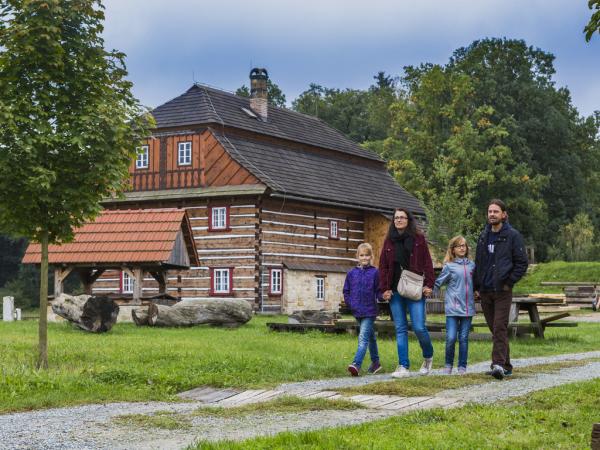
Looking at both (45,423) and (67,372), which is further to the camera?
(67,372)

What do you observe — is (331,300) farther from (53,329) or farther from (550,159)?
(550,159)

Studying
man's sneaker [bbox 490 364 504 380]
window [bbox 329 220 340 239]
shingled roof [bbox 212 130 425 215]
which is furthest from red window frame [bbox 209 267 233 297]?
man's sneaker [bbox 490 364 504 380]

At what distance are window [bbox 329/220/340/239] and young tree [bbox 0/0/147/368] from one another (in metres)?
27.5

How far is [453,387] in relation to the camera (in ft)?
33.9

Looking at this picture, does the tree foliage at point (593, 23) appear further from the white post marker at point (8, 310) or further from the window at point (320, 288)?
the window at point (320, 288)

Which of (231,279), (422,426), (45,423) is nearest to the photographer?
(422,426)

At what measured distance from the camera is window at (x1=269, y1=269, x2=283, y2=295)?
3771 cm

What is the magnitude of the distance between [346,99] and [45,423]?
237ft

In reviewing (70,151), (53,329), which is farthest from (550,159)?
(70,151)

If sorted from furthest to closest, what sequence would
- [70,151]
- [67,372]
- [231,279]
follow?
[231,279] → [70,151] → [67,372]

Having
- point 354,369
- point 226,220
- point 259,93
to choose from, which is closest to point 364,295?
point 354,369

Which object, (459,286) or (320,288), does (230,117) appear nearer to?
(320,288)

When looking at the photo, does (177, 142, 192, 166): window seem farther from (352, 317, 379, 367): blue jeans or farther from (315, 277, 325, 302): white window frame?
(352, 317, 379, 367): blue jeans

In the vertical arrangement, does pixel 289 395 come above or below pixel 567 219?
below
